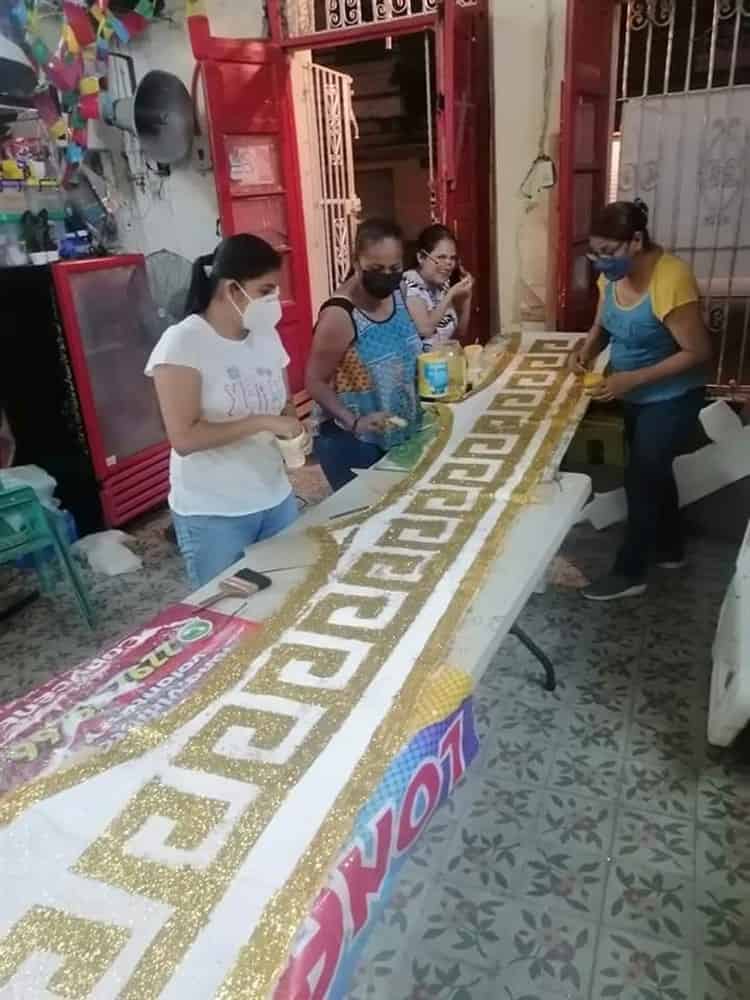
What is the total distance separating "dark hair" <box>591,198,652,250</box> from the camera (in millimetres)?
2174

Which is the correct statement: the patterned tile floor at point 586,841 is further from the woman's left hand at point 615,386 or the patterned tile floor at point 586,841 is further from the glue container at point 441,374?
the glue container at point 441,374

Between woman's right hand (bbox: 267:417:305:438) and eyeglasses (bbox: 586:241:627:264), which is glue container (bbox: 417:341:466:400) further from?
woman's right hand (bbox: 267:417:305:438)

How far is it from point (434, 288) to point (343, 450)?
85cm

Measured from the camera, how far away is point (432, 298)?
2670 mm

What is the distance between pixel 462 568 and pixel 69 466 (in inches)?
98.7

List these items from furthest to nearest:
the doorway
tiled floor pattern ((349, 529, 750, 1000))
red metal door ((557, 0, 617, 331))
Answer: the doorway
red metal door ((557, 0, 617, 331))
tiled floor pattern ((349, 529, 750, 1000))

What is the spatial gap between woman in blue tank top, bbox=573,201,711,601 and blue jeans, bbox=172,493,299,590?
4.18 ft

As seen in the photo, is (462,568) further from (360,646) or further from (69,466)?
(69,466)

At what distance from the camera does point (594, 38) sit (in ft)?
10.2

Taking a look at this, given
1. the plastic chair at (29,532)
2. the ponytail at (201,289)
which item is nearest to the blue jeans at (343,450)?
the ponytail at (201,289)

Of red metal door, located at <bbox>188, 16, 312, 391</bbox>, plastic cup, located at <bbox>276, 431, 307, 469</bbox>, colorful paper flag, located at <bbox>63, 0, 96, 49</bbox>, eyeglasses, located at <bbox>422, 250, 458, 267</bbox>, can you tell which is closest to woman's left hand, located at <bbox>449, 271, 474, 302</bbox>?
eyeglasses, located at <bbox>422, 250, 458, 267</bbox>

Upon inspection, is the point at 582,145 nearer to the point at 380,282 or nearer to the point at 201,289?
the point at 380,282

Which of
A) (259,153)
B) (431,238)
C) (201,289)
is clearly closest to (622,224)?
(431,238)

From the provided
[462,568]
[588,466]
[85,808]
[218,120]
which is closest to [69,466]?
[218,120]
